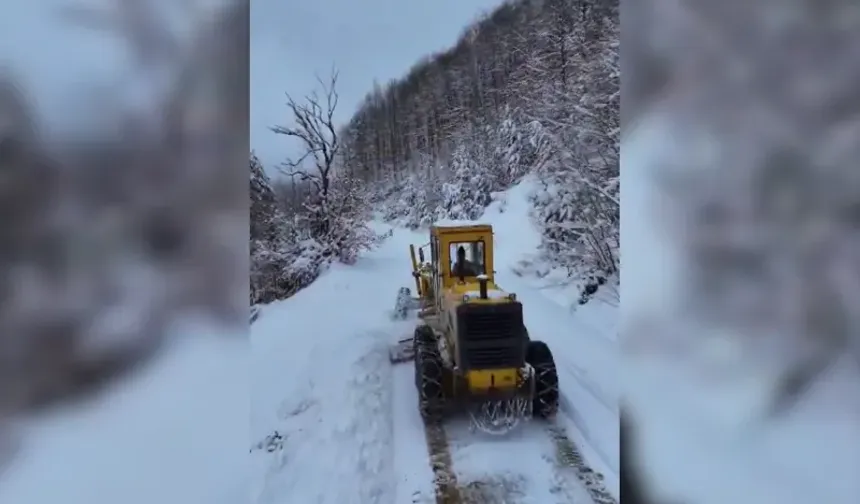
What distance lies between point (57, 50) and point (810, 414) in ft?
6.07

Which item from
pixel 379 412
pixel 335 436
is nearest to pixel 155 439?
pixel 335 436

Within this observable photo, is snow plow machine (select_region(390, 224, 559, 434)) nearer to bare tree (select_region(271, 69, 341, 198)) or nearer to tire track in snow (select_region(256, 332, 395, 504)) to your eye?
tire track in snow (select_region(256, 332, 395, 504))

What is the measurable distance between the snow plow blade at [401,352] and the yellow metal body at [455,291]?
0.16 metres

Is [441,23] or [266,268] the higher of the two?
[441,23]

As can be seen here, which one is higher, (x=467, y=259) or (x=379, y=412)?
(x=467, y=259)

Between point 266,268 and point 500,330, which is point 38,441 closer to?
point 266,268

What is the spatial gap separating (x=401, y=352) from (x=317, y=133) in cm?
114

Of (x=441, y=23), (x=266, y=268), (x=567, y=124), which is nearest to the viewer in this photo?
(x=441, y=23)

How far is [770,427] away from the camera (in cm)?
130

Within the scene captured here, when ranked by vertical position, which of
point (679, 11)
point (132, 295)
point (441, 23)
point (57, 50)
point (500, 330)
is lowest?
point (500, 330)

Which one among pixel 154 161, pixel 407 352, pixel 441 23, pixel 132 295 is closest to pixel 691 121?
pixel 441 23

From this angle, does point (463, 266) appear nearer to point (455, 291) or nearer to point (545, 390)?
point (455, 291)

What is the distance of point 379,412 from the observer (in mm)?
2354

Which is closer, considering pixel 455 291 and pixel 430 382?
pixel 430 382
